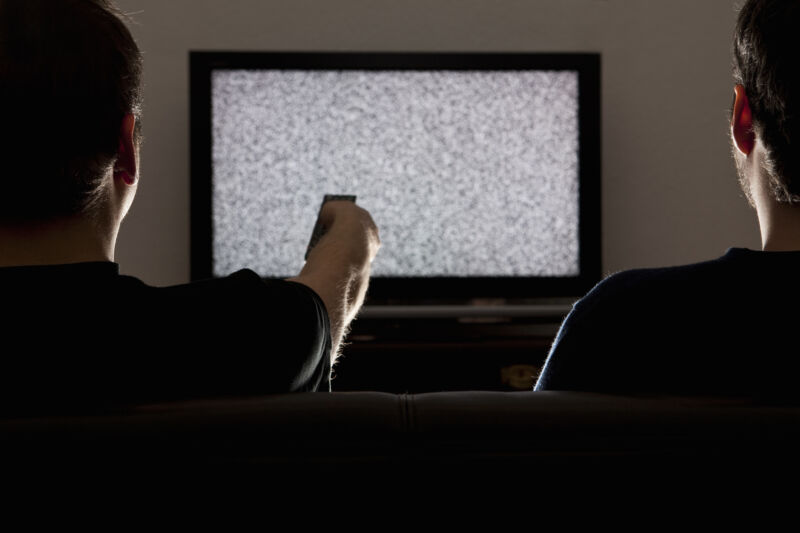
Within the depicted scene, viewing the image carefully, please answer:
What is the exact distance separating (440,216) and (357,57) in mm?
538

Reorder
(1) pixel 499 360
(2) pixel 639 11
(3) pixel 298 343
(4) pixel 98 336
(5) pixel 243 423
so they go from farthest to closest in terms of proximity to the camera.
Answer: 1. (2) pixel 639 11
2. (1) pixel 499 360
3. (3) pixel 298 343
4. (4) pixel 98 336
5. (5) pixel 243 423

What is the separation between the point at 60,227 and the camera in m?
0.72

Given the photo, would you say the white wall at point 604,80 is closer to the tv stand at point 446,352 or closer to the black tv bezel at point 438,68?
the black tv bezel at point 438,68

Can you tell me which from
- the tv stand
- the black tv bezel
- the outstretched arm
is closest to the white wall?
the black tv bezel

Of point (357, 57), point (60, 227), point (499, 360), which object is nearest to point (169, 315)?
point (60, 227)

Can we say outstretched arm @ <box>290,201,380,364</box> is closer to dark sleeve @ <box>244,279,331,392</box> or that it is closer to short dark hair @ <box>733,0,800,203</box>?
dark sleeve @ <box>244,279,331,392</box>

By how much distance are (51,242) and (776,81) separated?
0.76m

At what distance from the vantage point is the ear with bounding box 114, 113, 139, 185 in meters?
0.76

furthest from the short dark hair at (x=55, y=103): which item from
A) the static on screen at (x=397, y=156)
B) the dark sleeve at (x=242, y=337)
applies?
the static on screen at (x=397, y=156)

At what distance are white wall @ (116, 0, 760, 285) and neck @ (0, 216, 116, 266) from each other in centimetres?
183

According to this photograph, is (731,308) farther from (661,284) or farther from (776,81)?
(776,81)

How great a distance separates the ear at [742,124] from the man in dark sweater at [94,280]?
20.5 inches

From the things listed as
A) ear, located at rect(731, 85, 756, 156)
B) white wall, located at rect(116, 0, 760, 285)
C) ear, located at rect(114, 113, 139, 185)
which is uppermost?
white wall, located at rect(116, 0, 760, 285)

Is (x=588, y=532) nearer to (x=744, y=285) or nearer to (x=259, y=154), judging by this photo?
(x=744, y=285)
